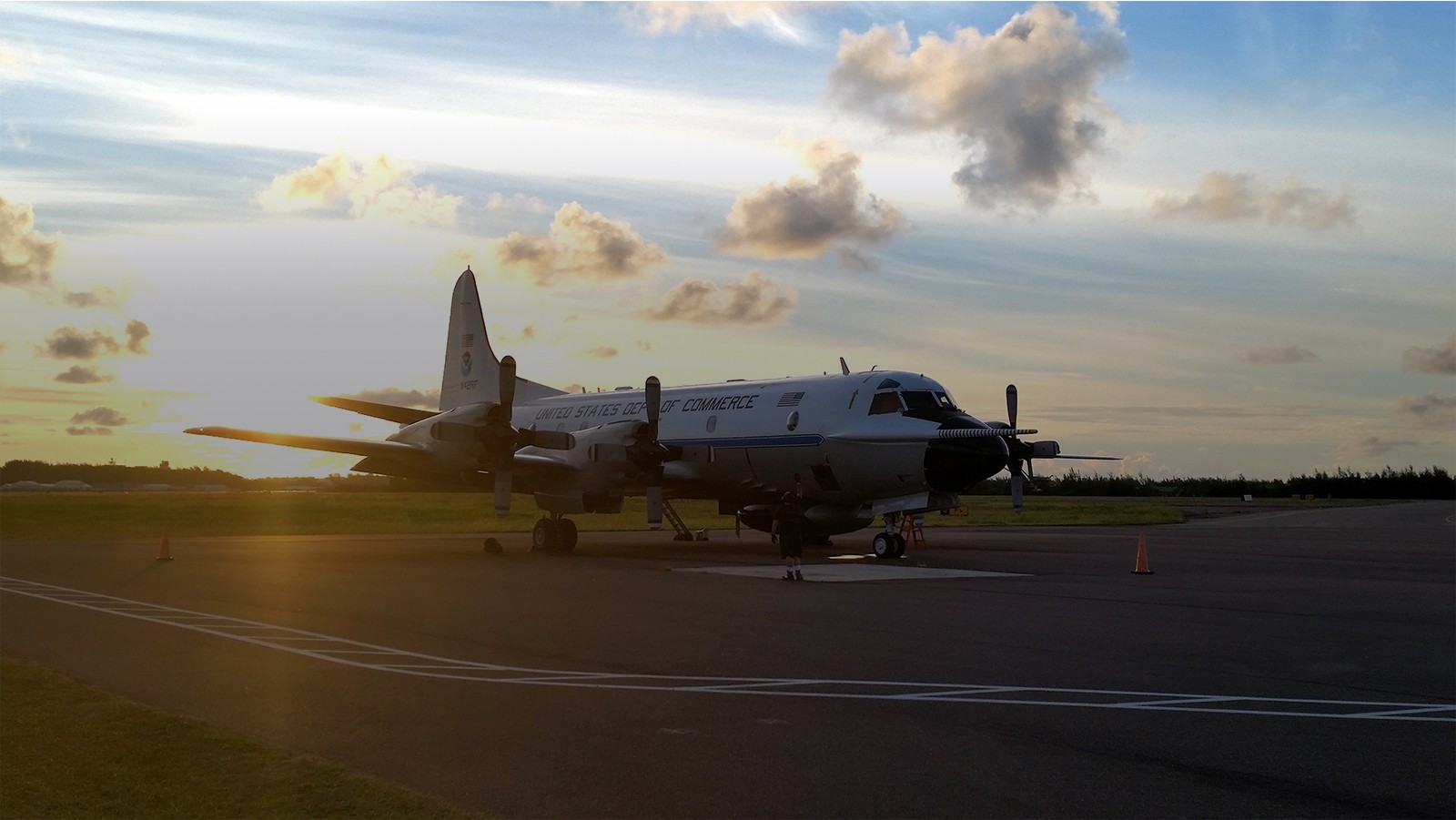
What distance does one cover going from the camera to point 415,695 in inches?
400

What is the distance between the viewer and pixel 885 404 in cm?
2800

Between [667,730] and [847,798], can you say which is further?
[667,730]

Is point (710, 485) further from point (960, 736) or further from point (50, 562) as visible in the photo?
point (960, 736)

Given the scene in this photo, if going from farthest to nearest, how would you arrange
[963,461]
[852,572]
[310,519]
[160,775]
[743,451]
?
[310,519], [743,451], [963,461], [852,572], [160,775]

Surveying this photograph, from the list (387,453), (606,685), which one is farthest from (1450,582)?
(387,453)

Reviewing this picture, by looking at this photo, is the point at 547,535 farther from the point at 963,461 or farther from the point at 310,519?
the point at 310,519

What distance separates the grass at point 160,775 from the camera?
263 inches

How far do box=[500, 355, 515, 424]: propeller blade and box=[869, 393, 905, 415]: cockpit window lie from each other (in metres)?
8.35

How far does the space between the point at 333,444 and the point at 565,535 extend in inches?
248

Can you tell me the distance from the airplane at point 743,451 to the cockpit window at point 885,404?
0.03 meters

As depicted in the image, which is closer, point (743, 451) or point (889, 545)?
point (889, 545)

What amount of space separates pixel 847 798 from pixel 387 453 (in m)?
22.6

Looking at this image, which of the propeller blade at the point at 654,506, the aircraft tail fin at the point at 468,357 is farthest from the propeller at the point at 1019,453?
the aircraft tail fin at the point at 468,357

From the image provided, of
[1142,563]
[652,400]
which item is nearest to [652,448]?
[652,400]
